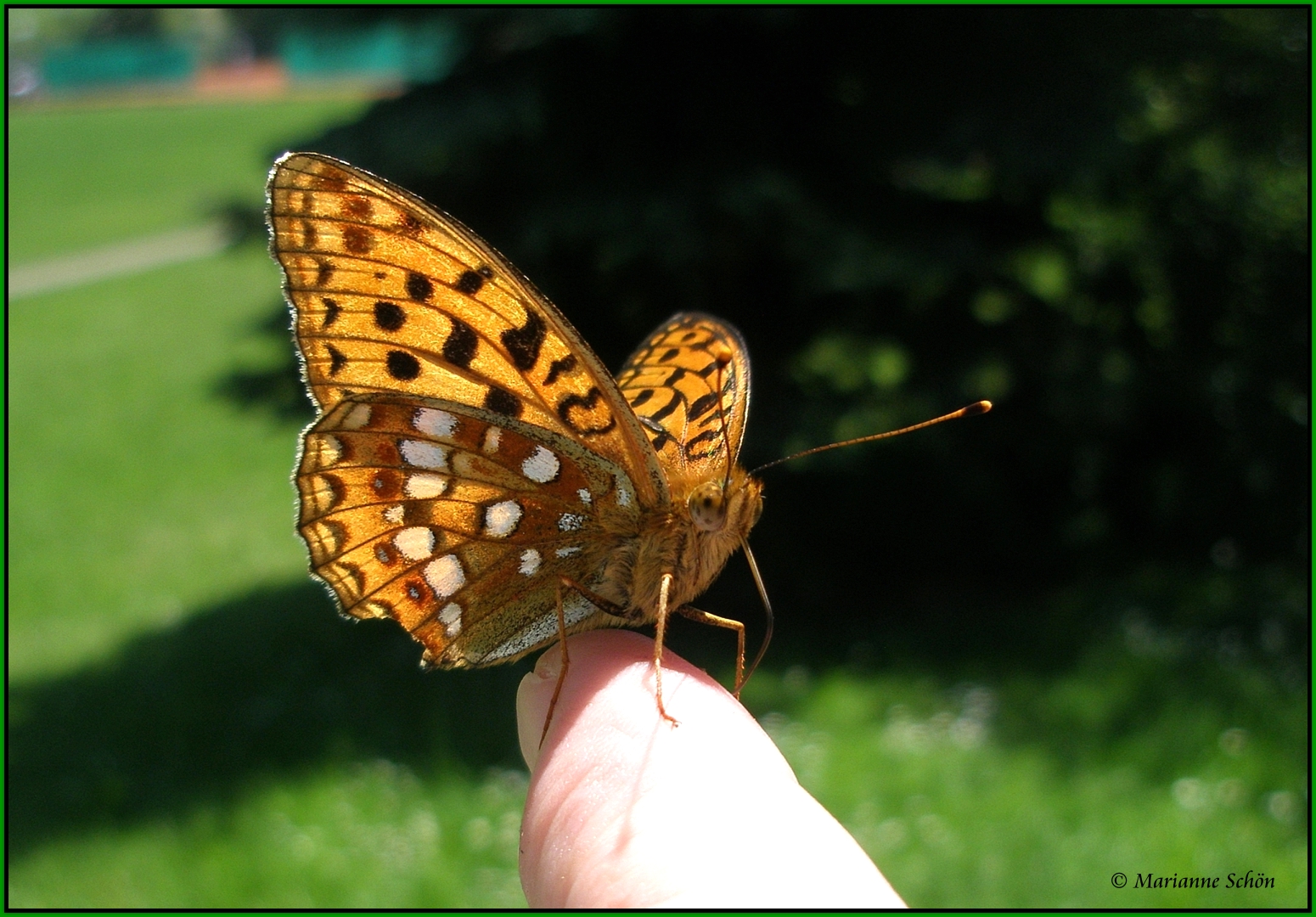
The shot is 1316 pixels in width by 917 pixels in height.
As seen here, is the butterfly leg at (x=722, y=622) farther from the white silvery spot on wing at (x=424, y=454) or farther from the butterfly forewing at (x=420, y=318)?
the white silvery spot on wing at (x=424, y=454)

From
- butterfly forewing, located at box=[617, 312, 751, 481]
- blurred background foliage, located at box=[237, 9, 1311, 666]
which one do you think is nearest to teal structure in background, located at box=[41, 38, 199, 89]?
blurred background foliage, located at box=[237, 9, 1311, 666]

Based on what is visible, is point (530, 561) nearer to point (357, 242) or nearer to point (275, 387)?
point (357, 242)

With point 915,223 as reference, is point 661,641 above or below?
above

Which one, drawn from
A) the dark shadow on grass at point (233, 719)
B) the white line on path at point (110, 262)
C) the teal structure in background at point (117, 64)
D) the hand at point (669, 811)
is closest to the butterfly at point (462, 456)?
the hand at point (669, 811)

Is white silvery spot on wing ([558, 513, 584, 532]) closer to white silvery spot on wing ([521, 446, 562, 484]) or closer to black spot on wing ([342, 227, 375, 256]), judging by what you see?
white silvery spot on wing ([521, 446, 562, 484])

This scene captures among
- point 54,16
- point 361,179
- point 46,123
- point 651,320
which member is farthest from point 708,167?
point 54,16

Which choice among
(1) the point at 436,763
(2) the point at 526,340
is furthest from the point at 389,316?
(1) the point at 436,763

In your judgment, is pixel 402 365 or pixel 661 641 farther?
pixel 402 365

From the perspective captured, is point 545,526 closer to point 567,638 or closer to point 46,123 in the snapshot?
point 567,638
